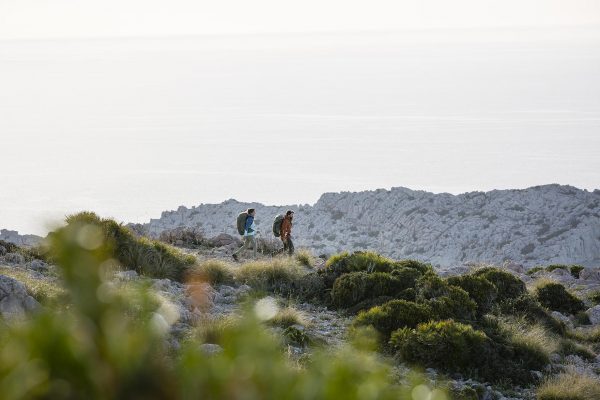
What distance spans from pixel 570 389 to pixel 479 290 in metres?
5.76

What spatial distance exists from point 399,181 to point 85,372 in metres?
122

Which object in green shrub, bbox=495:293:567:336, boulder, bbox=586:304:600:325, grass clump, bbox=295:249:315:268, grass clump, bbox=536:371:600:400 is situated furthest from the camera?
grass clump, bbox=295:249:315:268

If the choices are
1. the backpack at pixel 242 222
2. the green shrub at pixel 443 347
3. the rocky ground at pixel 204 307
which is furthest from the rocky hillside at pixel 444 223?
the green shrub at pixel 443 347

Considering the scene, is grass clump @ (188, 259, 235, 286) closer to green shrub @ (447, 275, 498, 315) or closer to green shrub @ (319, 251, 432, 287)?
green shrub @ (319, 251, 432, 287)

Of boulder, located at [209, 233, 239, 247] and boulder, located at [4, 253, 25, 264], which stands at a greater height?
boulder, located at [4, 253, 25, 264]

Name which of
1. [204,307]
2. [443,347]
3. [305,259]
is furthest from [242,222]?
[443,347]

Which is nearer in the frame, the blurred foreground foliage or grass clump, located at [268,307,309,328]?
the blurred foreground foliage

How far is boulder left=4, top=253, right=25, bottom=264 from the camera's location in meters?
15.9

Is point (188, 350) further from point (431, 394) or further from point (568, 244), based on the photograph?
point (568, 244)

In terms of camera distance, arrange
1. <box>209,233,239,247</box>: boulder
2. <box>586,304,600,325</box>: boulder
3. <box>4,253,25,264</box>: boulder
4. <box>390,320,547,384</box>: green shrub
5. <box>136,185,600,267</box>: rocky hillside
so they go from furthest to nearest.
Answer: <box>136,185,600,267</box>: rocky hillside
<box>209,233,239,247</box>: boulder
<box>586,304,600,325</box>: boulder
<box>4,253,25,264</box>: boulder
<box>390,320,547,384</box>: green shrub

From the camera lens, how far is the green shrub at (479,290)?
16.4m

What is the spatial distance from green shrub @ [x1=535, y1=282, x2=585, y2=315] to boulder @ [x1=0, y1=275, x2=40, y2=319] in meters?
13.5

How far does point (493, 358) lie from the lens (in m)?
12.2

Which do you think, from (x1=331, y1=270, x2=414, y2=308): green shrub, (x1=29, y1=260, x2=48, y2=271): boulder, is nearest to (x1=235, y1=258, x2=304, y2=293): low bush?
(x1=331, y1=270, x2=414, y2=308): green shrub
